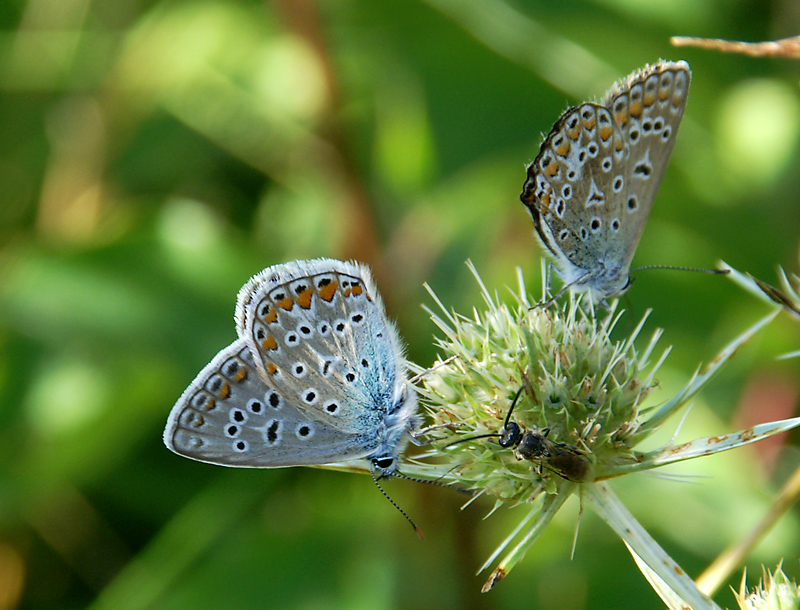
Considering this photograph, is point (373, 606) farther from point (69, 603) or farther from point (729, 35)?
→ point (729, 35)

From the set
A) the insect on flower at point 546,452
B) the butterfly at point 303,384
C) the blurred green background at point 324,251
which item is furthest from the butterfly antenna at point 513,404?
the blurred green background at point 324,251

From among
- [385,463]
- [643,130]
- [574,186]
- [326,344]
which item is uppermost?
[643,130]

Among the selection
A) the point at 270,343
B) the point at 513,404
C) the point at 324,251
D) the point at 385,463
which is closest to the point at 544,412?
the point at 513,404

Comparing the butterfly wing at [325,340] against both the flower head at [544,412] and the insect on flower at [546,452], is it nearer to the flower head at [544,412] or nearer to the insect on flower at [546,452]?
the flower head at [544,412]

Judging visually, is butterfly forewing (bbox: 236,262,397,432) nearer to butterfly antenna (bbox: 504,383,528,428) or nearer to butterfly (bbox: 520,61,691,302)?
butterfly antenna (bbox: 504,383,528,428)

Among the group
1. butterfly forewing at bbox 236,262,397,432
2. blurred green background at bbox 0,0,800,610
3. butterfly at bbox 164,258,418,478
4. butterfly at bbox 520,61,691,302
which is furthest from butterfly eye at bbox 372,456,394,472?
blurred green background at bbox 0,0,800,610

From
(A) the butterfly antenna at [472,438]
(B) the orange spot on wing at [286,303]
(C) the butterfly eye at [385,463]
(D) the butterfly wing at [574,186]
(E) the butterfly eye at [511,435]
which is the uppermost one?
(D) the butterfly wing at [574,186]

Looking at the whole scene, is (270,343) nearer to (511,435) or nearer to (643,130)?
(511,435)

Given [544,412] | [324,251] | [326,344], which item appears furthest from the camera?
[324,251]
